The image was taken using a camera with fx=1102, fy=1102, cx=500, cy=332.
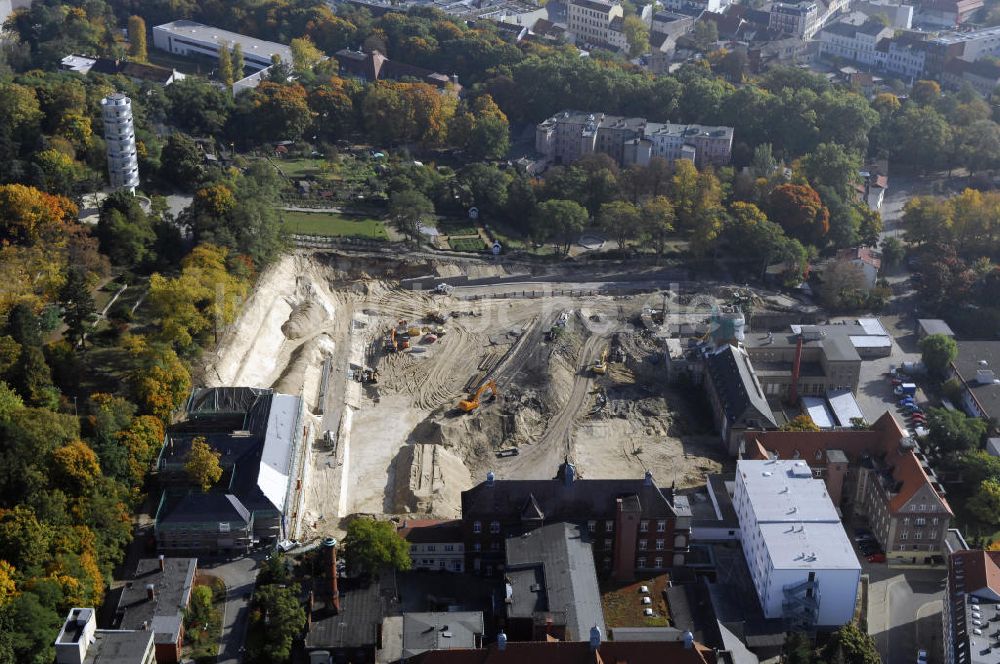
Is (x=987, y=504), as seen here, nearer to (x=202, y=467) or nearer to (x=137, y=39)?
(x=202, y=467)

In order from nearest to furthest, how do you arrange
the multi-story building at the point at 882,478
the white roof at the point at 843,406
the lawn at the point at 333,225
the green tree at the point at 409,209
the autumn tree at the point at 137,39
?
1. the multi-story building at the point at 882,478
2. the white roof at the point at 843,406
3. the green tree at the point at 409,209
4. the lawn at the point at 333,225
5. the autumn tree at the point at 137,39

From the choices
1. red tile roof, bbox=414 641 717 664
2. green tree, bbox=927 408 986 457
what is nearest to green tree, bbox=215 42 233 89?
green tree, bbox=927 408 986 457

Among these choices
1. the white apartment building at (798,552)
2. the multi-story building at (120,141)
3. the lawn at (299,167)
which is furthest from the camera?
the lawn at (299,167)

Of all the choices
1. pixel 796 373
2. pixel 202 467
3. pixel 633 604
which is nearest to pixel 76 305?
pixel 202 467

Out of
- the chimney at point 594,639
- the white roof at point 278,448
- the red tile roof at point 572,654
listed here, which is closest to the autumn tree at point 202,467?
the white roof at point 278,448

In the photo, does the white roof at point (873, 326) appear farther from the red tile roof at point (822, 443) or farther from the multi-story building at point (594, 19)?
the multi-story building at point (594, 19)

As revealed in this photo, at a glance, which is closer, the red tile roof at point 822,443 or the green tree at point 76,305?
the red tile roof at point 822,443

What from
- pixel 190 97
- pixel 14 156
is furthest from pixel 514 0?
pixel 14 156

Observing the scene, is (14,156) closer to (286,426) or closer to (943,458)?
(286,426)
